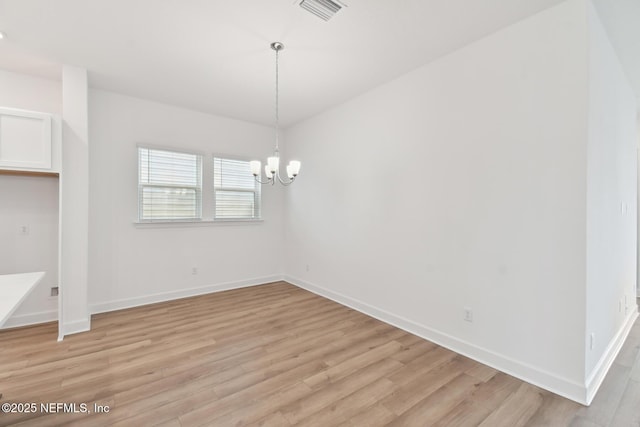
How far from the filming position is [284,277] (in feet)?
17.4

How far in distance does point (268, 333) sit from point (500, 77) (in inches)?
133

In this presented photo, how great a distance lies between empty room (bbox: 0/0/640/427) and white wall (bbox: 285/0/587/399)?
0.02 metres

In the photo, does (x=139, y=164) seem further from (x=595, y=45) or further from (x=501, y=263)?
(x=595, y=45)

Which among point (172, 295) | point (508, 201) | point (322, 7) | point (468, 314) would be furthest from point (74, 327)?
point (508, 201)

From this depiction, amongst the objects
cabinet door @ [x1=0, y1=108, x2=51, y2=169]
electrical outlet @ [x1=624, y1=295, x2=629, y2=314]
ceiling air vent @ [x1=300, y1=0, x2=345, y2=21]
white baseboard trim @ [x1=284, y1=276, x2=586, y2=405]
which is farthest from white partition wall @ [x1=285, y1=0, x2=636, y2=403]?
cabinet door @ [x1=0, y1=108, x2=51, y2=169]

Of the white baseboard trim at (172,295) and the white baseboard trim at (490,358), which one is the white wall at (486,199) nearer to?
the white baseboard trim at (490,358)

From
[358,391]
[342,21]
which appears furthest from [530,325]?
[342,21]

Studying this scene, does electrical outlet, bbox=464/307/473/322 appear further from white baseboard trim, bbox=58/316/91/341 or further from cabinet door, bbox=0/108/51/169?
cabinet door, bbox=0/108/51/169

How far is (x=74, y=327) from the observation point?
10.1 feet

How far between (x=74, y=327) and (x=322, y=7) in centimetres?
410

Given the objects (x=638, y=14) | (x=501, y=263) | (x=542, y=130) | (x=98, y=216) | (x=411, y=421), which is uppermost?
(x=638, y=14)

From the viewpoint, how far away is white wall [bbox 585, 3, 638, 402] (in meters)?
2.07

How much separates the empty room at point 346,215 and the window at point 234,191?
0.46 m

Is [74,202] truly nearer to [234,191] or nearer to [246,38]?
[234,191]
